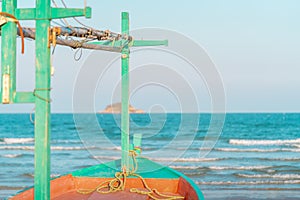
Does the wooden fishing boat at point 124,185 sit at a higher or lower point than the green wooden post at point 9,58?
lower

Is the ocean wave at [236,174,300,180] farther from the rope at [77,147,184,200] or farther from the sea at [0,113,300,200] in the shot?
the rope at [77,147,184,200]

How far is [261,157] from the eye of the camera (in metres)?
23.3

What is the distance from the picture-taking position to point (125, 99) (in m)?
7.90

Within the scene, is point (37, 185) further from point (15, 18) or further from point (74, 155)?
point (74, 155)

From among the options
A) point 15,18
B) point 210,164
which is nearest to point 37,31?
point 15,18

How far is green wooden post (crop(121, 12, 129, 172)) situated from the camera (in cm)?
791

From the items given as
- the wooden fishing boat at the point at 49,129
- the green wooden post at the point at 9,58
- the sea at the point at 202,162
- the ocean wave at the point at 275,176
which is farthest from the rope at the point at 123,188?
the ocean wave at the point at 275,176

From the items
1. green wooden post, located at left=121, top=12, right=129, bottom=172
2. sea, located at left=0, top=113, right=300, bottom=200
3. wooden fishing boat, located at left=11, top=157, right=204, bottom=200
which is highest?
green wooden post, located at left=121, top=12, right=129, bottom=172

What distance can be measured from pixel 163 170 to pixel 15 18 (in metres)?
4.80

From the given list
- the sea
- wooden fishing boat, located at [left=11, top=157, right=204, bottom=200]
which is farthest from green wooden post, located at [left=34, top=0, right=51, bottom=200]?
wooden fishing boat, located at [left=11, top=157, right=204, bottom=200]

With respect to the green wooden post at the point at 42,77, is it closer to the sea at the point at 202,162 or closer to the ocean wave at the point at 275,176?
the sea at the point at 202,162

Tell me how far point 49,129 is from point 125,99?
3533 mm

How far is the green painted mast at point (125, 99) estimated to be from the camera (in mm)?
7914

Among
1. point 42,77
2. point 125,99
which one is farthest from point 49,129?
point 125,99
